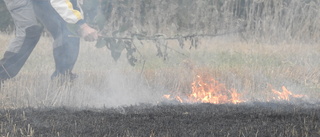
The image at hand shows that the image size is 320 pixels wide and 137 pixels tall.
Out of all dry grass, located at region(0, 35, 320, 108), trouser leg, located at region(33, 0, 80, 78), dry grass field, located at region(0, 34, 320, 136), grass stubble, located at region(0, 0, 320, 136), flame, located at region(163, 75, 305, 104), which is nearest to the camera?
dry grass field, located at region(0, 34, 320, 136)

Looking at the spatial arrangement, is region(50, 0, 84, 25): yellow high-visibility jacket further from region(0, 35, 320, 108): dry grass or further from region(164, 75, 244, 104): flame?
region(164, 75, 244, 104): flame

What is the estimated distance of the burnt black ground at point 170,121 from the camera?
483cm

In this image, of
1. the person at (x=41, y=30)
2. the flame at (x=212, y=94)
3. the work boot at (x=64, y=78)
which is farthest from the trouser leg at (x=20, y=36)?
the flame at (x=212, y=94)

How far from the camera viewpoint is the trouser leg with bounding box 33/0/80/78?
24.9 feet

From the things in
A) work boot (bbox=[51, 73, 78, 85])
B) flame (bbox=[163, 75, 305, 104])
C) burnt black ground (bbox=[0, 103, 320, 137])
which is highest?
work boot (bbox=[51, 73, 78, 85])

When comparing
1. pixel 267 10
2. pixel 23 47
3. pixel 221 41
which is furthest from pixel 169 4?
pixel 23 47

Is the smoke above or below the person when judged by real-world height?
below

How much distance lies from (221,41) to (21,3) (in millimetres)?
5073

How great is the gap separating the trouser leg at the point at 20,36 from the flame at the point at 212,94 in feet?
5.71

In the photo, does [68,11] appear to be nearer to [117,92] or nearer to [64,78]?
[64,78]

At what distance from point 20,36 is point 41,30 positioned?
0.27 m

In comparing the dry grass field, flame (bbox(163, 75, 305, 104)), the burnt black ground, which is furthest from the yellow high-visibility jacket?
flame (bbox(163, 75, 305, 104))

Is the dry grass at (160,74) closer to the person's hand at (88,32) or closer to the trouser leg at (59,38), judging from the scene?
the trouser leg at (59,38)

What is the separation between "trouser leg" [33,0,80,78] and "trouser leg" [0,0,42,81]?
32 centimetres
